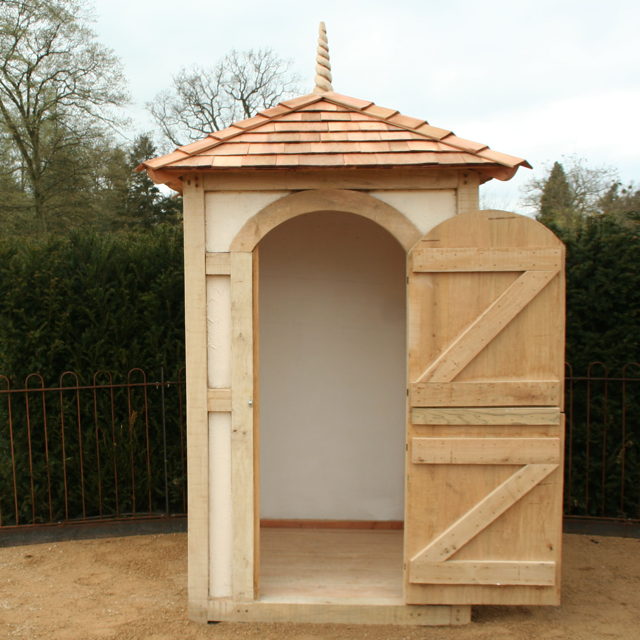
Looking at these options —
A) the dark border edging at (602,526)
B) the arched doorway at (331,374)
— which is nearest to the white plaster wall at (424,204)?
the arched doorway at (331,374)

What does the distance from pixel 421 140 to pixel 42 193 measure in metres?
14.9

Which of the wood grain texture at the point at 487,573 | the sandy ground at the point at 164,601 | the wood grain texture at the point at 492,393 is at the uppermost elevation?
the wood grain texture at the point at 492,393

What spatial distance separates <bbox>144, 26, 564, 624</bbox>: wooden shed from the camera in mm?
3512

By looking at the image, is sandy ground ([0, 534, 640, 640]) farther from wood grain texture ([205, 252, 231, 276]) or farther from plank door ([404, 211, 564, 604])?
wood grain texture ([205, 252, 231, 276])

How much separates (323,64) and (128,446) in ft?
12.0

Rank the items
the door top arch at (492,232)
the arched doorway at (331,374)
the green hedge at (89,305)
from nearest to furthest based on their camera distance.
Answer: the door top arch at (492,232)
the arched doorway at (331,374)
the green hedge at (89,305)

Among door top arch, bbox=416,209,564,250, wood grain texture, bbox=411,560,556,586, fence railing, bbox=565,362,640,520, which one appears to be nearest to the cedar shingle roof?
door top arch, bbox=416,209,564,250

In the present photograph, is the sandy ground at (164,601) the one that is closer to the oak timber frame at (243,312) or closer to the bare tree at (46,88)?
the oak timber frame at (243,312)

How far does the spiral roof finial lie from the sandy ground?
3.45 m

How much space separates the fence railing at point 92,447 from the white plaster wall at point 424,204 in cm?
288

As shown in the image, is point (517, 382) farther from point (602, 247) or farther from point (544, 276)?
point (602, 247)

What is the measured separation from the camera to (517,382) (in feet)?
11.5

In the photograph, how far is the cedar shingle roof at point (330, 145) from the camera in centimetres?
354

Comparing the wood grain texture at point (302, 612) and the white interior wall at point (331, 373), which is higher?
the white interior wall at point (331, 373)
